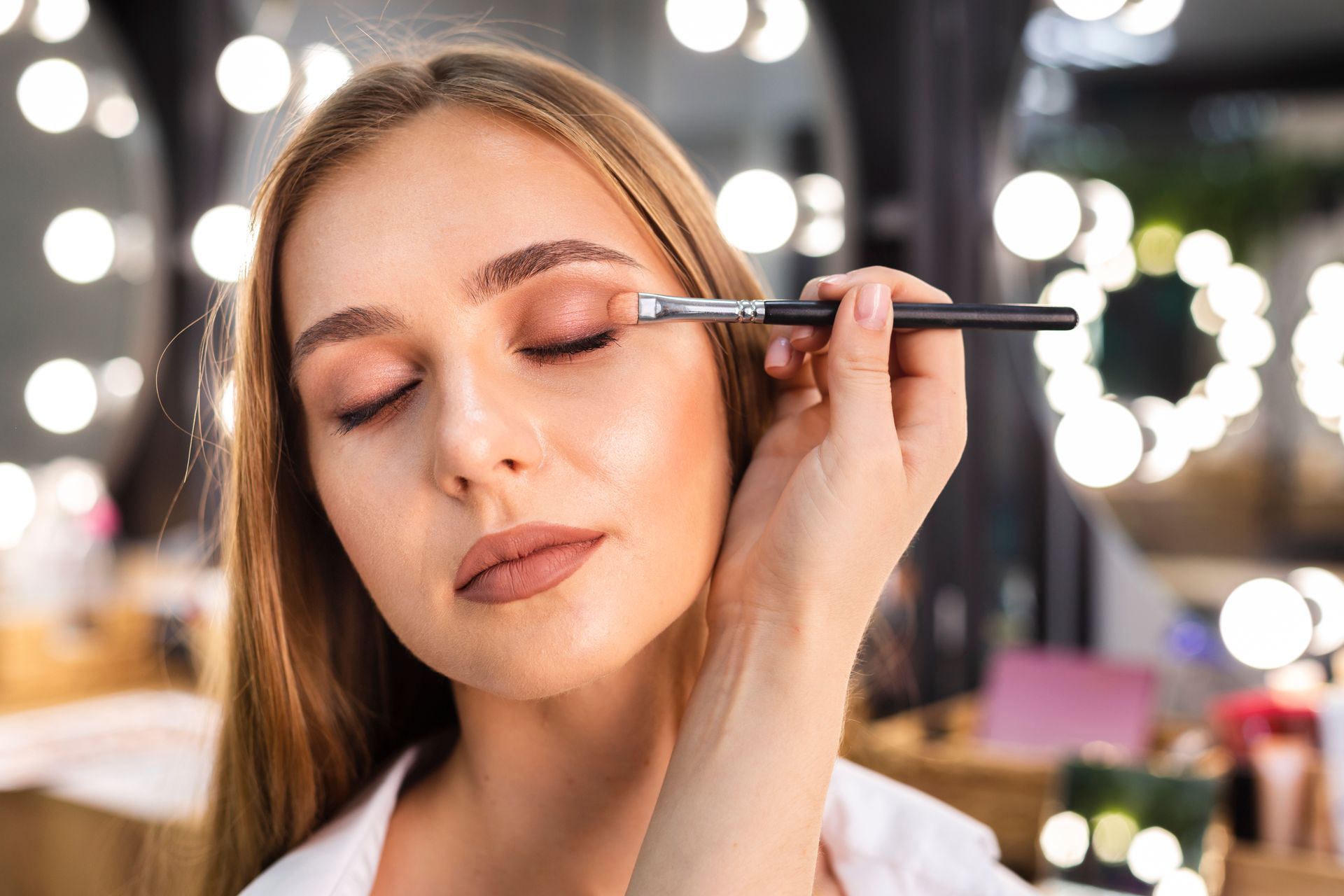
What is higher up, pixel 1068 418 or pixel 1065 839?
pixel 1068 418

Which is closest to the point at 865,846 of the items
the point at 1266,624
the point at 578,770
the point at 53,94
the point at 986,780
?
the point at 578,770

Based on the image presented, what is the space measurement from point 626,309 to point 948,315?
0.59 ft

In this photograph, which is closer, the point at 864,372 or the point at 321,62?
the point at 864,372

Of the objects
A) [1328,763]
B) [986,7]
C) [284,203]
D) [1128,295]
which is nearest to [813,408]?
[284,203]

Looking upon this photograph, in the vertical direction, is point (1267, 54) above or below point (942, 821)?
above

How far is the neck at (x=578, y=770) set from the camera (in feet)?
2.18

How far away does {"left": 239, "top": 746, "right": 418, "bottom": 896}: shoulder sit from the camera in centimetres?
66

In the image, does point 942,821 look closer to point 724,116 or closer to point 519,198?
point 519,198

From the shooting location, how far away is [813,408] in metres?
0.69

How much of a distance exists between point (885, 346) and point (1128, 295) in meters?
0.91

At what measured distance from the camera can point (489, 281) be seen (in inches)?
22.7

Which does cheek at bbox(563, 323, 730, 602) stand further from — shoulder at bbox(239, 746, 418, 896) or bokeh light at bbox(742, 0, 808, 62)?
bokeh light at bbox(742, 0, 808, 62)

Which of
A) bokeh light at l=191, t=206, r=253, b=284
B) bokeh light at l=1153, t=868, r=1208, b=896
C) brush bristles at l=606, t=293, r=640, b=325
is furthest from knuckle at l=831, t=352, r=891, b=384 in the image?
bokeh light at l=191, t=206, r=253, b=284

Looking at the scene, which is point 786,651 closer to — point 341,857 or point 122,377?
point 341,857
